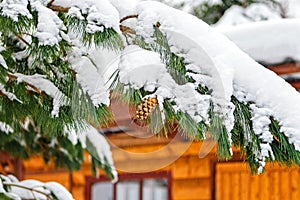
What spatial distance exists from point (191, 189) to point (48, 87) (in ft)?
14.1

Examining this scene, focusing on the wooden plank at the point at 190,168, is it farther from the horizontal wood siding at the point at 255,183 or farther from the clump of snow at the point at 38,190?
the clump of snow at the point at 38,190

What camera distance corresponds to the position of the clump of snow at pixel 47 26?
2.18 m

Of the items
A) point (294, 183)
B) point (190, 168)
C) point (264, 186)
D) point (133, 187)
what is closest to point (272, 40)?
point (294, 183)

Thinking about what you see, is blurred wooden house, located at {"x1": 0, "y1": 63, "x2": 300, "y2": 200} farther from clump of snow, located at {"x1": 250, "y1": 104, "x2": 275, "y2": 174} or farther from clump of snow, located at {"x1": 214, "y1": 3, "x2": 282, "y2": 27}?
clump of snow, located at {"x1": 214, "y1": 3, "x2": 282, "y2": 27}

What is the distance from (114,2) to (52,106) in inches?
19.0

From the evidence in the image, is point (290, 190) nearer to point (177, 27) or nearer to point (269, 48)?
point (269, 48)

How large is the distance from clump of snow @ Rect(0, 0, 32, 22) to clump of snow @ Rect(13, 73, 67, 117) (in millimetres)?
380

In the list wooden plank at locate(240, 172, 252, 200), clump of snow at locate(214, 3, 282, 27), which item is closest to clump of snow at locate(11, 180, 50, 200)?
wooden plank at locate(240, 172, 252, 200)

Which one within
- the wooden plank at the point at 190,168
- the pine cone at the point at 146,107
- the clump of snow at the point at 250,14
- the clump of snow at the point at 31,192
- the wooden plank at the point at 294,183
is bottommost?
the clump of snow at the point at 31,192

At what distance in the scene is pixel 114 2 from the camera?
2422 millimetres

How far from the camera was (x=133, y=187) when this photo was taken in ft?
24.2

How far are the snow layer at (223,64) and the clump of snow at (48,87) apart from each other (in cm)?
42

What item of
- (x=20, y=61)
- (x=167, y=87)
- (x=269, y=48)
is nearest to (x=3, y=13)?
(x=167, y=87)

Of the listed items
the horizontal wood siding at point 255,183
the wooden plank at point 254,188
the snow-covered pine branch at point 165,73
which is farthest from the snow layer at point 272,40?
the snow-covered pine branch at point 165,73
